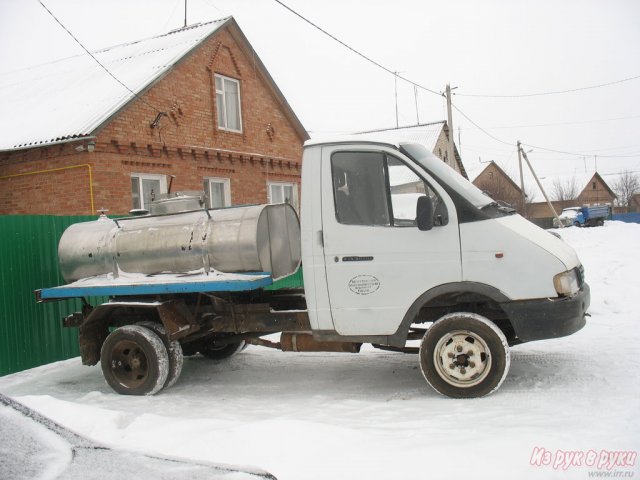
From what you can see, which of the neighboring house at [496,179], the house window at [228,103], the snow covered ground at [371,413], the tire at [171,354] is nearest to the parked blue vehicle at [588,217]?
the neighboring house at [496,179]

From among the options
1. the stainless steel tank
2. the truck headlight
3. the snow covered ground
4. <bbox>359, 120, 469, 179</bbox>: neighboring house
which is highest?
<bbox>359, 120, 469, 179</bbox>: neighboring house

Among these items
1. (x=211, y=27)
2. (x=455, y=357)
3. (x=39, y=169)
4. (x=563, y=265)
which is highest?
(x=211, y=27)

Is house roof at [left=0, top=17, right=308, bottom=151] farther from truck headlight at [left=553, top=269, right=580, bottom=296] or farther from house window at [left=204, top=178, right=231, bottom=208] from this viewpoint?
truck headlight at [left=553, top=269, right=580, bottom=296]

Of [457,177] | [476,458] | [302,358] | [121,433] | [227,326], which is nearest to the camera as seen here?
[476,458]

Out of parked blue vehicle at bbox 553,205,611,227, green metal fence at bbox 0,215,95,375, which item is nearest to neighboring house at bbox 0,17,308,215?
green metal fence at bbox 0,215,95,375

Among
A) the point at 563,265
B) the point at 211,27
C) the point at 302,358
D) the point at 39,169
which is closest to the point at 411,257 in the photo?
the point at 563,265

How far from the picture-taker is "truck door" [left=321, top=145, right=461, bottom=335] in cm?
504

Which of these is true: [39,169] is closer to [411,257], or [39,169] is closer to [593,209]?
[411,257]

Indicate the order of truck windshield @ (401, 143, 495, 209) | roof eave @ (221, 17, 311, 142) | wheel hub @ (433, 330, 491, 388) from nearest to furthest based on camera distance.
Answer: wheel hub @ (433, 330, 491, 388), truck windshield @ (401, 143, 495, 209), roof eave @ (221, 17, 311, 142)

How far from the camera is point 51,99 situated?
13.3 m

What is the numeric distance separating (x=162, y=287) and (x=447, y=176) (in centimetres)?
306

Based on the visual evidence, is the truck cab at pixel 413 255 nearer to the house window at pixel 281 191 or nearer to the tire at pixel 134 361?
the tire at pixel 134 361

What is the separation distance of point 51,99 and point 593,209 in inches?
1688

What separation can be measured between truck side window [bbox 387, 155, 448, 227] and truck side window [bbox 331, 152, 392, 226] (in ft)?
0.26
